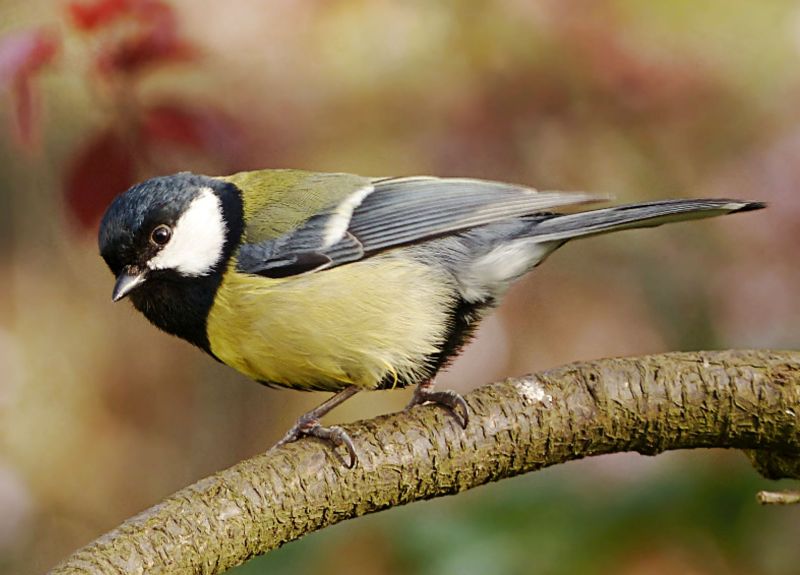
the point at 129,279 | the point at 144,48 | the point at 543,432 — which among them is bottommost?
the point at 543,432

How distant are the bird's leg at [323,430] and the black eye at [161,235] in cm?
36

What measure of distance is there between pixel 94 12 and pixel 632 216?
960 millimetres

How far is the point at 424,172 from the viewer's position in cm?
268

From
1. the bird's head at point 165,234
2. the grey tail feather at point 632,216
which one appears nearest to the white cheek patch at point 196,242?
the bird's head at point 165,234

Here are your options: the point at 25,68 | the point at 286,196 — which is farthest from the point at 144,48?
the point at 286,196

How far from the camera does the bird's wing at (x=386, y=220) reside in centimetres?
173

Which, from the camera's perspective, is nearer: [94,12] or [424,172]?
[94,12]

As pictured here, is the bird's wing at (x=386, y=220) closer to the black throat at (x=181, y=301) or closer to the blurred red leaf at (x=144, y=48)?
the black throat at (x=181, y=301)

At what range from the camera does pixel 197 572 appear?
121 cm

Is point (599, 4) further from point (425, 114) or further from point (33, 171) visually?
point (33, 171)

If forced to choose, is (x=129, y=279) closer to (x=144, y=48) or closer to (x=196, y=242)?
(x=196, y=242)

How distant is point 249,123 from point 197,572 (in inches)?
51.5

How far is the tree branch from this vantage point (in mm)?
1326

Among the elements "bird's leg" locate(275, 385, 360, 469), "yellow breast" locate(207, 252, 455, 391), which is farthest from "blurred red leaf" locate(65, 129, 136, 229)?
"bird's leg" locate(275, 385, 360, 469)
